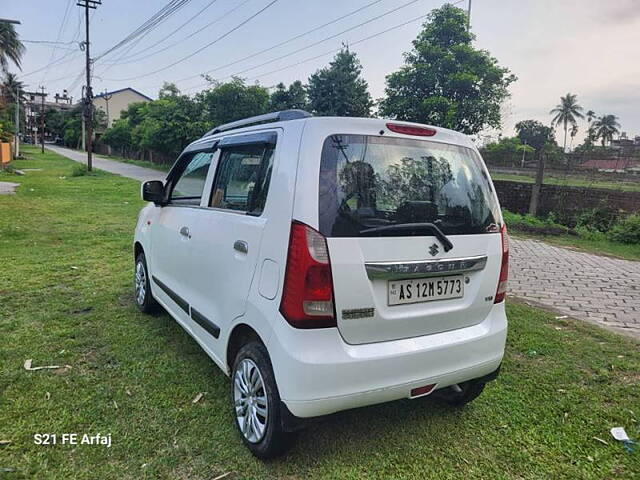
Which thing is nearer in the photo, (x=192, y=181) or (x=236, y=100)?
(x=192, y=181)

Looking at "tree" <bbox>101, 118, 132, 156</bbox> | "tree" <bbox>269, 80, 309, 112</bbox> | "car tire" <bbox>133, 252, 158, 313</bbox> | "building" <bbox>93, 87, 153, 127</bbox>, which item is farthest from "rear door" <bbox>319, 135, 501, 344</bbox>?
"building" <bbox>93, 87, 153, 127</bbox>

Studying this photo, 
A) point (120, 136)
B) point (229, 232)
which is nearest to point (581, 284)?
point (229, 232)

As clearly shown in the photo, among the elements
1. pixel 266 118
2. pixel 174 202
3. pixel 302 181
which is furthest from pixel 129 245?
pixel 302 181

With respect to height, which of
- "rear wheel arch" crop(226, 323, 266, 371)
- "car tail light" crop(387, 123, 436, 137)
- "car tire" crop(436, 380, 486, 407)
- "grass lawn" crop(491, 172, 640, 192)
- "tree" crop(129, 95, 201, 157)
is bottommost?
"car tire" crop(436, 380, 486, 407)

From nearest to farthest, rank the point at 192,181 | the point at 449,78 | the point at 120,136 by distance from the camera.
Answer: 1. the point at 192,181
2. the point at 449,78
3. the point at 120,136

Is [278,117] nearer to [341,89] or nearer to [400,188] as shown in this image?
[400,188]

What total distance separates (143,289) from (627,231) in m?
9.24

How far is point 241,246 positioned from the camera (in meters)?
2.45

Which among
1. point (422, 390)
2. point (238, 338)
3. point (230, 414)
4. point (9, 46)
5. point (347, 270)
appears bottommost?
point (230, 414)

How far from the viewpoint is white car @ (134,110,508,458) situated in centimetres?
205

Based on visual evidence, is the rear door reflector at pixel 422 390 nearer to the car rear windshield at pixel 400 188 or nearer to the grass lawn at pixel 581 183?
the car rear windshield at pixel 400 188

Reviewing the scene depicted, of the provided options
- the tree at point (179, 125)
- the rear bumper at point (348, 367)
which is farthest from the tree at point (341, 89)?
the rear bumper at point (348, 367)

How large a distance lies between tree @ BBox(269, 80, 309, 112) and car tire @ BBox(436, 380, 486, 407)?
19932 millimetres

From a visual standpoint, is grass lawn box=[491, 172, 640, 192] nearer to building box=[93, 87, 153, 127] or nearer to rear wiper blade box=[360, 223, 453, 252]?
rear wiper blade box=[360, 223, 453, 252]
